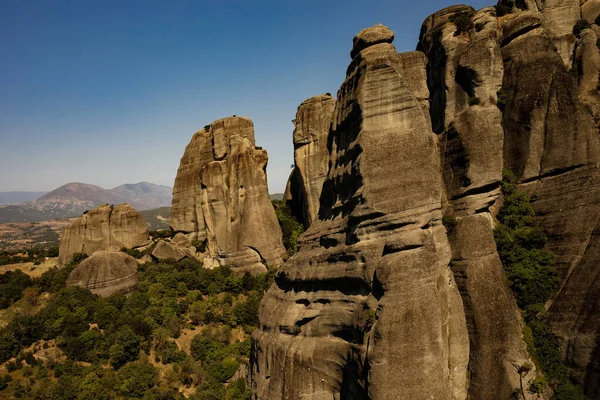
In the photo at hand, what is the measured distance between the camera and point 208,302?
34.9 metres

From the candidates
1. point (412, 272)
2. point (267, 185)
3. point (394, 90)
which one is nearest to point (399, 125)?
point (394, 90)

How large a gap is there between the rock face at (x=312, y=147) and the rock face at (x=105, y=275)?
21.7 metres

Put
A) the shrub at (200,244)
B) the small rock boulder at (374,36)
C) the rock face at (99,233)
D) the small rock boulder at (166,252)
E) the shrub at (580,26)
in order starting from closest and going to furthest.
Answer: the small rock boulder at (374,36), the shrub at (580,26), the small rock boulder at (166,252), the shrub at (200,244), the rock face at (99,233)

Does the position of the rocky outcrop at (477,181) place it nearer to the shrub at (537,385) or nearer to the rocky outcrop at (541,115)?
the shrub at (537,385)

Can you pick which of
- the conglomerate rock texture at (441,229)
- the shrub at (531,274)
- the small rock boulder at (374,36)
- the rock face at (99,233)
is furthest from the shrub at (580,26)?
the rock face at (99,233)

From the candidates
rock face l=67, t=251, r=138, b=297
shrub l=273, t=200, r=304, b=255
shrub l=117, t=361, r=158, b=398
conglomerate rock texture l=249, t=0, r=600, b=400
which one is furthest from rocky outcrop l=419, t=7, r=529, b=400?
rock face l=67, t=251, r=138, b=297

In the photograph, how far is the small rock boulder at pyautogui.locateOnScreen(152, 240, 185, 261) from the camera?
137 ft

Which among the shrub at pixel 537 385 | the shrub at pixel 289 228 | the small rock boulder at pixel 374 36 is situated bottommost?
the shrub at pixel 537 385

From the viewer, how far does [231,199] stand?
39.0 meters

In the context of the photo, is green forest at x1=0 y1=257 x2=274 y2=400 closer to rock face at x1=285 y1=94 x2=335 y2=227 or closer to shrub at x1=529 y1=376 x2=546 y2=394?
rock face at x1=285 y1=94 x2=335 y2=227

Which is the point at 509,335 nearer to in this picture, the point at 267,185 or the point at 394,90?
the point at 394,90

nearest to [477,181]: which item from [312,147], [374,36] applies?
[374,36]

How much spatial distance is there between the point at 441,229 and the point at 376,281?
487 cm

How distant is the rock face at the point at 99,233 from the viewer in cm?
4328
